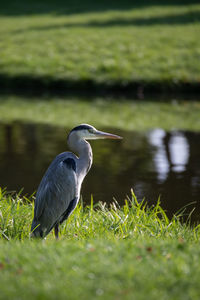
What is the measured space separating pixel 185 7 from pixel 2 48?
13.7 m

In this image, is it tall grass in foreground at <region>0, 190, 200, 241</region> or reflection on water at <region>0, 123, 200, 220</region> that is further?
reflection on water at <region>0, 123, 200, 220</region>

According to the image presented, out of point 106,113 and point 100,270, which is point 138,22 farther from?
point 100,270

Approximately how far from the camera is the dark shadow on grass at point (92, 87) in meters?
16.8

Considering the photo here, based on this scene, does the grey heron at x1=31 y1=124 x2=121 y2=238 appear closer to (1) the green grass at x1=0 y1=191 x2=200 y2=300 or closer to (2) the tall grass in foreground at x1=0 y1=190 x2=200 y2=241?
(2) the tall grass in foreground at x1=0 y1=190 x2=200 y2=241

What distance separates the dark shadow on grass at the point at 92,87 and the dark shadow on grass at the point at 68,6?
1504cm

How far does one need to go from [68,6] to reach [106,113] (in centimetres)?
2142

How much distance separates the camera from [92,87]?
672 inches

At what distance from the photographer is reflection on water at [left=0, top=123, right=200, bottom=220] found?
28.6 ft

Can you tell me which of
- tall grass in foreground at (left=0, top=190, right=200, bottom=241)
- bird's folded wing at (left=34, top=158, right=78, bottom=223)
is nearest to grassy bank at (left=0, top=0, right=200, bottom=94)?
tall grass in foreground at (left=0, top=190, right=200, bottom=241)

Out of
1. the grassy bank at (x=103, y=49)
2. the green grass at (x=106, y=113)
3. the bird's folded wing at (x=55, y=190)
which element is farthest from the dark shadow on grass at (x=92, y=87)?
the bird's folded wing at (x=55, y=190)

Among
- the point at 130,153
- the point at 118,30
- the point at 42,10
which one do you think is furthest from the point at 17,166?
the point at 42,10

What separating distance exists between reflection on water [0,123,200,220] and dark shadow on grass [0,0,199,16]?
20377 millimetres

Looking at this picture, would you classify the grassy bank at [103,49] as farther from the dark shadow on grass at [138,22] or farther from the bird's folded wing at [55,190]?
the bird's folded wing at [55,190]

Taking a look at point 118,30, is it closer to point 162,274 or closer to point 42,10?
point 42,10
